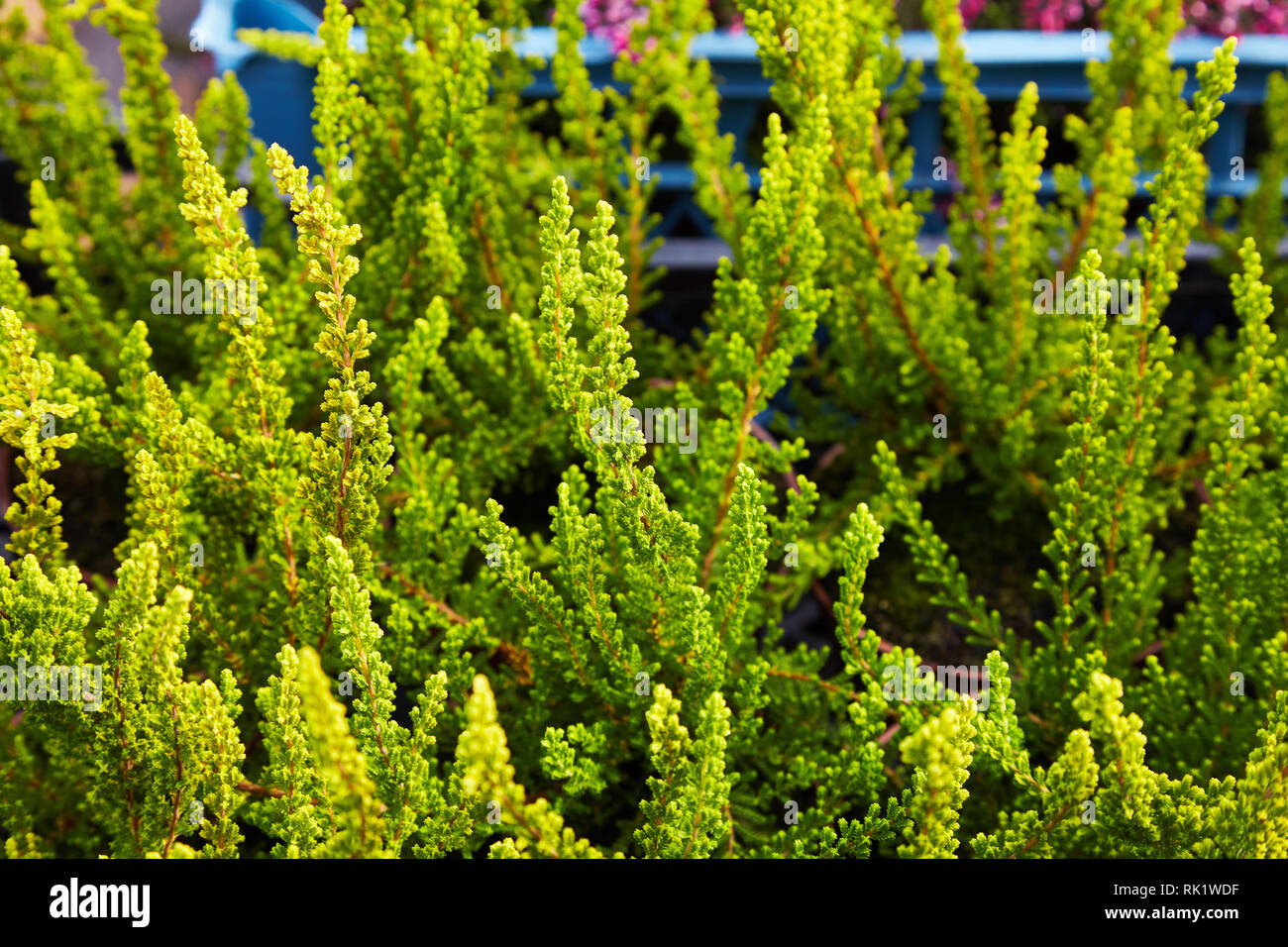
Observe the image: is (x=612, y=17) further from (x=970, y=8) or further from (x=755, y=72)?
(x=970, y=8)

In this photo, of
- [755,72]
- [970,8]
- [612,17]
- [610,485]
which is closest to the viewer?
[610,485]

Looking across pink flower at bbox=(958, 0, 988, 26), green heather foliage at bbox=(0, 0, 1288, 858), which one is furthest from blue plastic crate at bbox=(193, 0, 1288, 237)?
pink flower at bbox=(958, 0, 988, 26)

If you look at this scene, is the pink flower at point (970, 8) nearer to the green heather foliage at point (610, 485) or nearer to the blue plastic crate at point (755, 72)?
the blue plastic crate at point (755, 72)

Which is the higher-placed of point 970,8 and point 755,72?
point 970,8

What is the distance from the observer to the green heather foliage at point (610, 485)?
1.00 metres

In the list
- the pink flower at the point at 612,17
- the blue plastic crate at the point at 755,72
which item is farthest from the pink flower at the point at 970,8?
the pink flower at the point at 612,17

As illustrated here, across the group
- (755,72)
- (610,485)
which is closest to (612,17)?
(755,72)

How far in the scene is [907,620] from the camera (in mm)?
1701

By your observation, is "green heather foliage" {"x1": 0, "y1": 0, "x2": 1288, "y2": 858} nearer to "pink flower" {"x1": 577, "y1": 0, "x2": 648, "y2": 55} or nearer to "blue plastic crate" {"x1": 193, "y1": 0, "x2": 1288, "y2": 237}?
"blue plastic crate" {"x1": 193, "y1": 0, "x2": 1288, "y2": 237}

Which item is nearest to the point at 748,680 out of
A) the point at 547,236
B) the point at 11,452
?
the point at 547,236

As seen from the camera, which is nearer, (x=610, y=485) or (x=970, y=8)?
(x=610, y=485)

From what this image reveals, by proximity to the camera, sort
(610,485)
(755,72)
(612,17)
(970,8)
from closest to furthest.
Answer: (610,485), (755,72), (612,17), (970,8)

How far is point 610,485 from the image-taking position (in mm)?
1064
